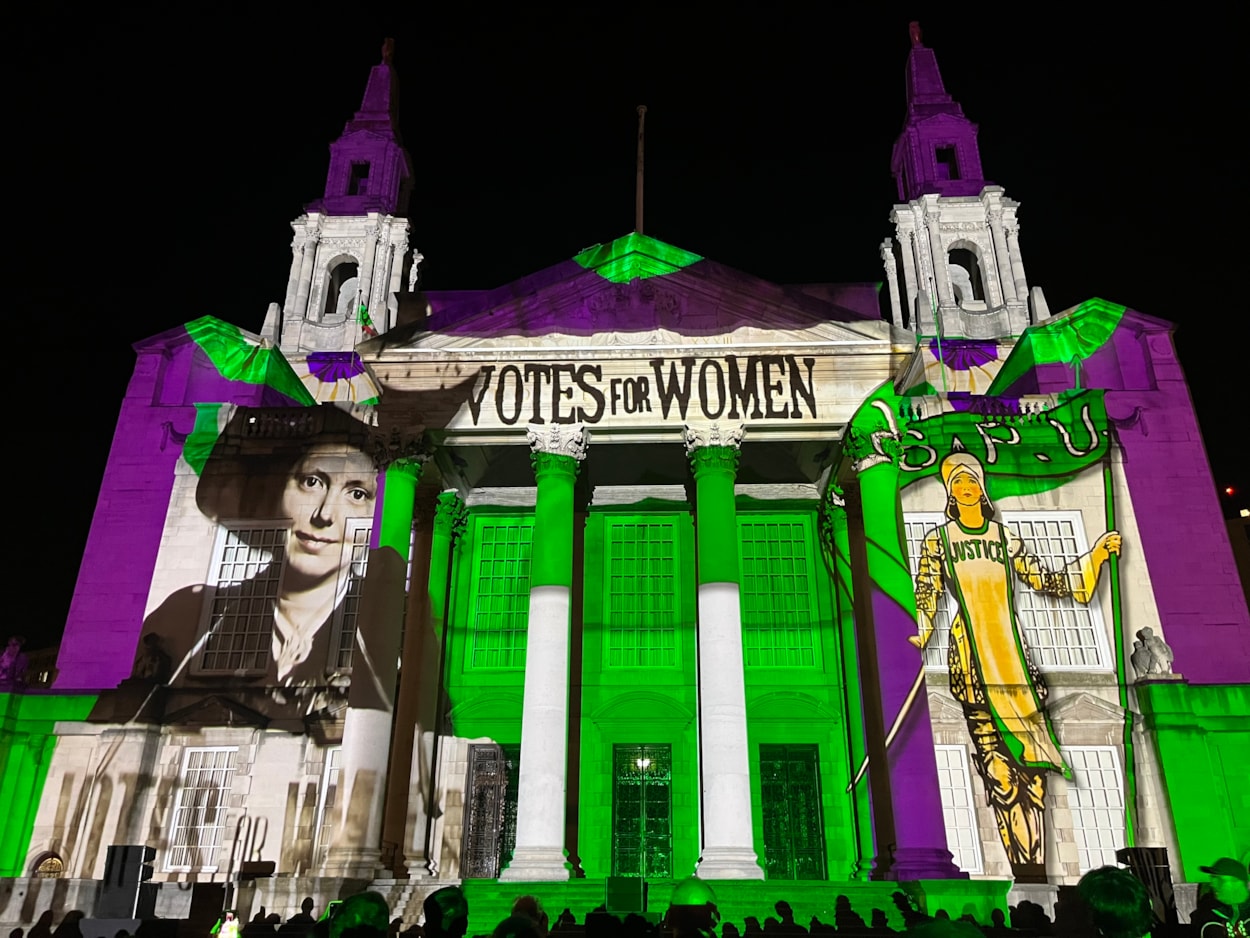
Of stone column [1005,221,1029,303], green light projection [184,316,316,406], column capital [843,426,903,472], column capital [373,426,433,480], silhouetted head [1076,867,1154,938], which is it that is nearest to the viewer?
silhouetted head [1076,867,1154,938]

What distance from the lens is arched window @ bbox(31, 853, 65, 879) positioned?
19.0 m

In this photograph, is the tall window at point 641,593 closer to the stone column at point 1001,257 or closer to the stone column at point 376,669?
the stone column at point 376,669

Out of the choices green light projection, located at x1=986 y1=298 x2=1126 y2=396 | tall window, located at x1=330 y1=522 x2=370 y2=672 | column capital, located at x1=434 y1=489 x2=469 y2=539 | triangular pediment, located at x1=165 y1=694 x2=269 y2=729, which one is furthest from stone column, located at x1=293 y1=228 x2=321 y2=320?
green light projection, located at x1=986 y1=298 x2=1126 y2=396

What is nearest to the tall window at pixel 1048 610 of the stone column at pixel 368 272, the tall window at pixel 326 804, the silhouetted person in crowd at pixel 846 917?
the silhouetted person in crowd at pixel 846 917

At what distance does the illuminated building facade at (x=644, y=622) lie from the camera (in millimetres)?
18188

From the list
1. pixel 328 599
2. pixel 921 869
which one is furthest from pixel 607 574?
pixel 921 869

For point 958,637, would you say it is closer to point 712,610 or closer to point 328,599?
point 712,610

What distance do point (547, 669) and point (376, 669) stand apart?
350 cm

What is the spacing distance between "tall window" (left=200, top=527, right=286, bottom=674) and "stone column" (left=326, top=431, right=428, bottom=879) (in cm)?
428

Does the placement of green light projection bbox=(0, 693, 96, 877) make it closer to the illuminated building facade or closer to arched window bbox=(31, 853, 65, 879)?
the illuminated building facade

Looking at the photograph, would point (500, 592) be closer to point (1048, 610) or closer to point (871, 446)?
point (871, 446)

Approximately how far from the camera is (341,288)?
39.8m

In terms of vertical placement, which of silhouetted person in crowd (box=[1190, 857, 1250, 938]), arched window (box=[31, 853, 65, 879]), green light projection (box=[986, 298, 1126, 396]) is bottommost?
arched window (box=[31, 853, 65, 879])

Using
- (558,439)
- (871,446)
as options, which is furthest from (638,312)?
(871,446)
